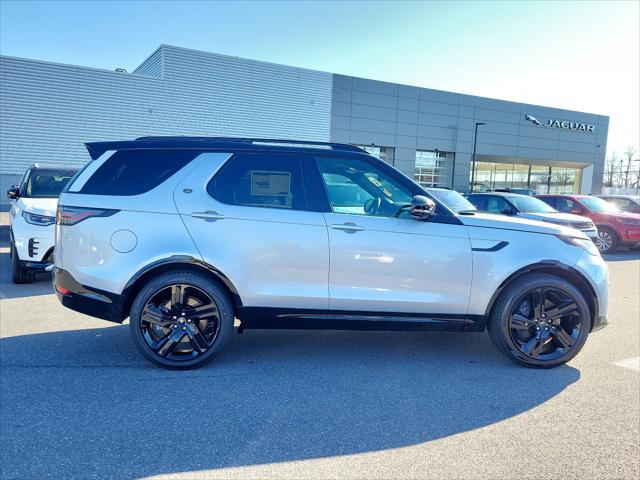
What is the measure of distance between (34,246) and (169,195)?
4.02 m

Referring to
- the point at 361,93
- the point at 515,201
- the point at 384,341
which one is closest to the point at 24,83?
the point at 361,93

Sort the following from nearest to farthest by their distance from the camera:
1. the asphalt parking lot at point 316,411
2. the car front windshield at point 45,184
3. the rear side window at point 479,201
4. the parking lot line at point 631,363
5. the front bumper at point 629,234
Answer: the asphalt parking lot at point 316,411, the parking lot line at point 631,363, the car front windshield at point 45,184, the rear side window at point 479,201, the front bumper at point 629,234

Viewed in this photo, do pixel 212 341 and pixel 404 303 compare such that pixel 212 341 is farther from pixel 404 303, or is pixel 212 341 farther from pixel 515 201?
pixel 515 201

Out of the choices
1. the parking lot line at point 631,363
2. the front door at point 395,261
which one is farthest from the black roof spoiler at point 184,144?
the parking lot line at point 631,363

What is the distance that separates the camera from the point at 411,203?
148 inches

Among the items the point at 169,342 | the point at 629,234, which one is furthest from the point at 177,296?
the point at 629,234

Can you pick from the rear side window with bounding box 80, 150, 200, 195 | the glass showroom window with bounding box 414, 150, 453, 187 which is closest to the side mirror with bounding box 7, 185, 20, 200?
the rear side window with bounding box 80, 150, 200, 195

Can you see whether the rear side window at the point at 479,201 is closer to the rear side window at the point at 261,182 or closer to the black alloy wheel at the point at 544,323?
the black alloy wheel at the point at 544,323

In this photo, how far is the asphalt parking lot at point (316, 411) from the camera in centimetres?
259

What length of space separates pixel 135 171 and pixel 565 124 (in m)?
49.5

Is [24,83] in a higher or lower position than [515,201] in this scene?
higher

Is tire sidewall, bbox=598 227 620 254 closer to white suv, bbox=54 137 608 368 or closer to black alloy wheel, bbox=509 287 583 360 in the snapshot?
white suv, bbox=54 137 608 368

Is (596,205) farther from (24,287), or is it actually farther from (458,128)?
(458,128)

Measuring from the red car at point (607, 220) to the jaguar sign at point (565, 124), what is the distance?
33.5m
